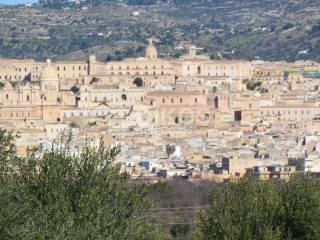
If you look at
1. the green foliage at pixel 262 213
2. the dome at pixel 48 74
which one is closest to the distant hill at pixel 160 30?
the dome at pixel 48 74

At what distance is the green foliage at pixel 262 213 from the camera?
81.1 ft

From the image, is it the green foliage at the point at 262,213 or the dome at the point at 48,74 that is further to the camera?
the dome at the point at 48,74

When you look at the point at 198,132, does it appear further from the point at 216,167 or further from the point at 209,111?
the point at 216,167

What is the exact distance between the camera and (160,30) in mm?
150625

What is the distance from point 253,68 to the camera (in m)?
94.7

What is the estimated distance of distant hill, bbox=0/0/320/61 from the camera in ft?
430

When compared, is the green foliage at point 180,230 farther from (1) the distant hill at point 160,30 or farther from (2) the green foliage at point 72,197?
(1) the distant hill at point 160,30

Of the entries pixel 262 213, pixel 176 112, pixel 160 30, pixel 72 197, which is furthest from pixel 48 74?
pixel 160 30

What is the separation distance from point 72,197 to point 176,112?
52581 mm

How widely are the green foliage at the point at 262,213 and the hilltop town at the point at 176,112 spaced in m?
23.0

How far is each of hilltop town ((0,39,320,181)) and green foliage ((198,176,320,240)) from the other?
905 inches

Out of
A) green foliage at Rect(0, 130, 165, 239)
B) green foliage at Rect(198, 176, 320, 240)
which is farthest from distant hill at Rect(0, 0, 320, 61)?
green foliage at Rect(0, 130, 165, 239)

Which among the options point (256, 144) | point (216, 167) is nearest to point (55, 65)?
point (256, 144)

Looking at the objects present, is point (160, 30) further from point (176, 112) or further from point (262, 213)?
point (262, 213)
